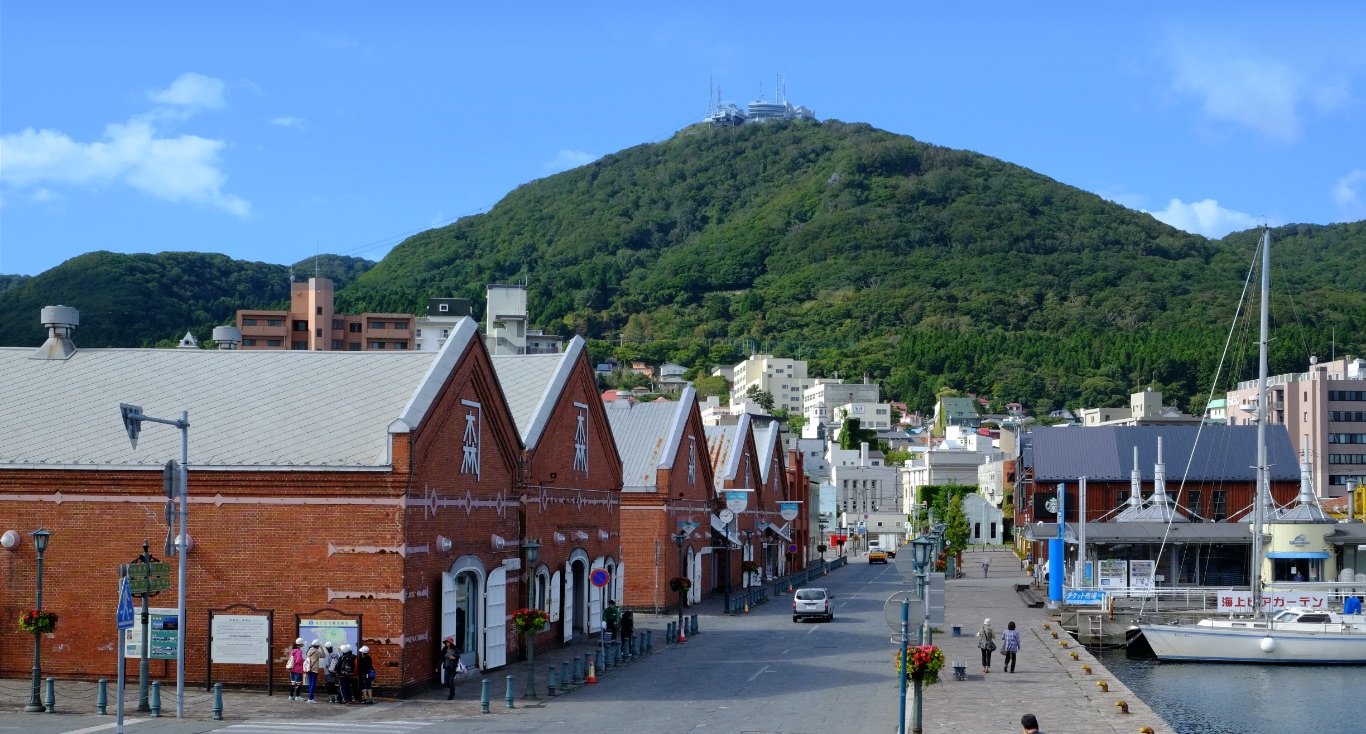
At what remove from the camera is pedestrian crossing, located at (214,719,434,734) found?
26.9m

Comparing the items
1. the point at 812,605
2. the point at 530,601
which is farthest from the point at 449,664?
the point at 812,605

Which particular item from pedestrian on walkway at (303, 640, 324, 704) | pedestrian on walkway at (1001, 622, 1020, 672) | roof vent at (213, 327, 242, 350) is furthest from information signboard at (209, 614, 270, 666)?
pedestrian on walkway at (1001, 622, 1020, 672)

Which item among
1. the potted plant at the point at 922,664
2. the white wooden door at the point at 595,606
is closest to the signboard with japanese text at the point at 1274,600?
the white wooden door at the point at 595,606

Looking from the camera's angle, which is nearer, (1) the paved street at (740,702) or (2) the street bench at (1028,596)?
(1) the paved street at (740,702)

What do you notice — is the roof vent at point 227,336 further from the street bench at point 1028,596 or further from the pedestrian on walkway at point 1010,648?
the street bench at point 1028,596

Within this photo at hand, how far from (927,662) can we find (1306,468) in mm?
51157

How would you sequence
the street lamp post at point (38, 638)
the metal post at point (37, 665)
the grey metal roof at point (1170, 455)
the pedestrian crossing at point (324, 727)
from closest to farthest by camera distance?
the pedestrian crossing at point (324, 727) → the metal post at point (37, 665) → the street lamp post at point (38, 638) → the grey metal roof at point (1170, 455)

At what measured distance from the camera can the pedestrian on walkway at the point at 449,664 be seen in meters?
32.8

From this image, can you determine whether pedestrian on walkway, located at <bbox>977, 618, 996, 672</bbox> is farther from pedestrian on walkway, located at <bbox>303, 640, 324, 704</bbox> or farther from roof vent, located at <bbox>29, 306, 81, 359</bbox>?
roof vent, located at <bbox>29, 306, 81, 359</bbox>

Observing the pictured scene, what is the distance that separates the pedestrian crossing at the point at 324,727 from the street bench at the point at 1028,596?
46.5 metres

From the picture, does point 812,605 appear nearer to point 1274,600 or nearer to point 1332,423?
point 1274,600

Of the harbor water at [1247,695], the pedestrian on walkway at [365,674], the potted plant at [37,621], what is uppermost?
the potted plant at [37,621]

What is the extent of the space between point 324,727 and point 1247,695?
3023cm

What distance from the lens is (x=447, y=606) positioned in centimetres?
3475
